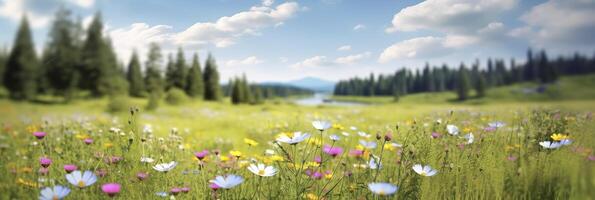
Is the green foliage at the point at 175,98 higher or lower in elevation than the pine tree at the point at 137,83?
lower

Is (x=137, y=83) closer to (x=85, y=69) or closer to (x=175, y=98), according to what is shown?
(x=175, y=98)

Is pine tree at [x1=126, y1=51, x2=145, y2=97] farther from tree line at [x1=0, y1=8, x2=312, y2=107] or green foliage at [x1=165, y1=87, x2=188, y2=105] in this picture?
green foliage at [x1=165, y1=87, x2=188, y2=105]

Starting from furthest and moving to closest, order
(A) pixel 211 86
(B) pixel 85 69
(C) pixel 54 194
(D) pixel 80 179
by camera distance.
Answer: (A) pixel 211 86 < (B) pixel 85 69 < (D) pixel 80 179 < (C) pixel 54 194

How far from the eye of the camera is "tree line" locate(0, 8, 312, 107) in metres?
5.43

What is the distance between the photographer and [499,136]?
3.20 meters

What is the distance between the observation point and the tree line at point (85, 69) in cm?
543

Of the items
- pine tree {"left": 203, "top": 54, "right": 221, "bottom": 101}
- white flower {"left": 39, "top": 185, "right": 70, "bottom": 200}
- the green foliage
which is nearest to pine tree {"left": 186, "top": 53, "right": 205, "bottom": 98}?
pine tree {"left": 203, "top": 54, "right": 221, "bottom": 101}

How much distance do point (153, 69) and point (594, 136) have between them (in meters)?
58.1

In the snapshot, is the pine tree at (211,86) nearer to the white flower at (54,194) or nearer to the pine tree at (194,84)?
the pine tree at (194,84)

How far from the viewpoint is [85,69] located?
1032 inches

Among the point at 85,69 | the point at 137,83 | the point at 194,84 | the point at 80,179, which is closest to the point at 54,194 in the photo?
the point at 80,179

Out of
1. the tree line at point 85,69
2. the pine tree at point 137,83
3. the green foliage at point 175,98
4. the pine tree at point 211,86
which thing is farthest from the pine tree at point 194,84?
the green foliage at point 175,98

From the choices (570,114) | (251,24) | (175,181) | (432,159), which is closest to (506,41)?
(570,114)

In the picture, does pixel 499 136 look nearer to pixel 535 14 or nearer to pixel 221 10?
pixel 535 14
